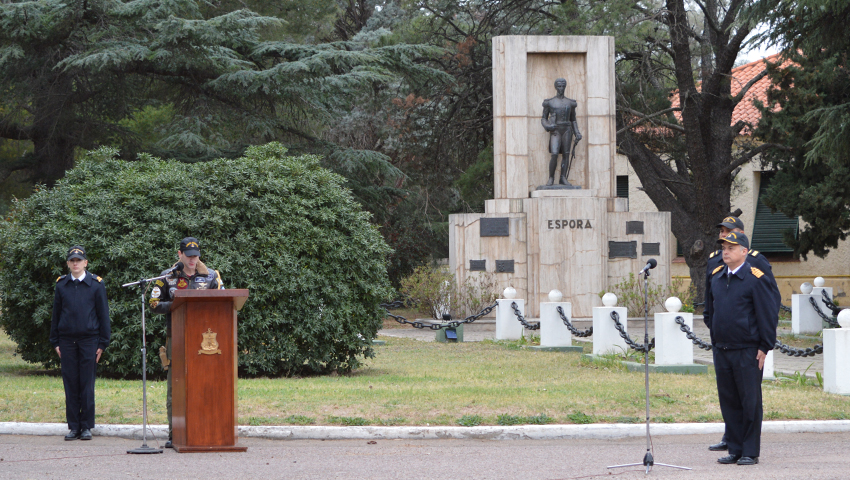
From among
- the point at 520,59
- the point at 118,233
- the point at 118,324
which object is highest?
the point at 520,59

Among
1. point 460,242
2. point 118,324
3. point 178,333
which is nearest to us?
point 178,333

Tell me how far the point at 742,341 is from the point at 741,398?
1.44 feet

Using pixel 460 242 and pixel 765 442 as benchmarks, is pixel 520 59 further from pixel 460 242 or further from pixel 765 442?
pixel 765 442

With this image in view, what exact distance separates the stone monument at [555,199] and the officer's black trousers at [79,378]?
1365 cm

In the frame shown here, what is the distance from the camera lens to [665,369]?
12.4 metres

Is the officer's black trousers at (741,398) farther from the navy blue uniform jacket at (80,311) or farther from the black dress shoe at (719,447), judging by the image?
the navy blue uniform jacket at (80,311)

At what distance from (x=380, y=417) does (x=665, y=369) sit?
5.03m

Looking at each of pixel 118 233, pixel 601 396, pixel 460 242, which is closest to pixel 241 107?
pixel 460 242

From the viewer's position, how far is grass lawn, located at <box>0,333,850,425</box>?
8.88 metres

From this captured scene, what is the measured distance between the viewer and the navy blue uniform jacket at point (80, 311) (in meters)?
8.69

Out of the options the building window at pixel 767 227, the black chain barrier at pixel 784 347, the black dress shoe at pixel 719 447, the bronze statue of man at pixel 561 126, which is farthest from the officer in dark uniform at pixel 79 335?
the building window at pixel 767 227

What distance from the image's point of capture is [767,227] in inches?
1438

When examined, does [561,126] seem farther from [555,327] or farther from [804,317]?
[555,327]

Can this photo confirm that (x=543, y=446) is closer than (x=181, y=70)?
Yes
